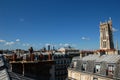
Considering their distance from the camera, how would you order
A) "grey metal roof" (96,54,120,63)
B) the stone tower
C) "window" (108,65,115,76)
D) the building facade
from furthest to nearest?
the stone tower → "grey metal roof" (96,54,120,63) → "window" (108,65,115,76) → the building facade

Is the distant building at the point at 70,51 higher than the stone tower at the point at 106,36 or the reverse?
the reverse

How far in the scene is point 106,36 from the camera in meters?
122

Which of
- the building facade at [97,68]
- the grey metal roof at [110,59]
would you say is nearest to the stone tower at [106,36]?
the building facade at [97,68]

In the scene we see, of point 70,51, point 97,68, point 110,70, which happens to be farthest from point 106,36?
point 110,70

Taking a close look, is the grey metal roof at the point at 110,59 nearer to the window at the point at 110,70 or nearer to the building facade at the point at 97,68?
the building facade at the point at 97,68

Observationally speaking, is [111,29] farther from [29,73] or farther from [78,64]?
[29,73]

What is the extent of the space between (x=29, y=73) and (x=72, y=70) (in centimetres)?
2253

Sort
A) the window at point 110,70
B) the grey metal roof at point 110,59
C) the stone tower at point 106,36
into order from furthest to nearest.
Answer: the stone tower at point 106,36
the grey metal roof at point 110,59
the window at point 110,70

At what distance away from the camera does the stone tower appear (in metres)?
119

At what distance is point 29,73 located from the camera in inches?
730

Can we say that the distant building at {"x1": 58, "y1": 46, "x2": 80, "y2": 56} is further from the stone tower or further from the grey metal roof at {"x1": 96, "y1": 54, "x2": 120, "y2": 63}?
the grey metal roof at {"x1": 96, "y1": 54, "x2": 120, "y2": 63}

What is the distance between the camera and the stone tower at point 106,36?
119 meters

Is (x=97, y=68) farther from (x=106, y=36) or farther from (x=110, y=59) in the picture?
(x=106, y=36)

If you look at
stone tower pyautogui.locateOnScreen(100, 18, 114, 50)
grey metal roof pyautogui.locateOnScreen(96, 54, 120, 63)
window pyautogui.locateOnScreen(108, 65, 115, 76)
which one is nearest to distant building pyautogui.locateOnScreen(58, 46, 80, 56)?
stone tower pyautogui.locateOnScreen(100, 18, 114, 50)
